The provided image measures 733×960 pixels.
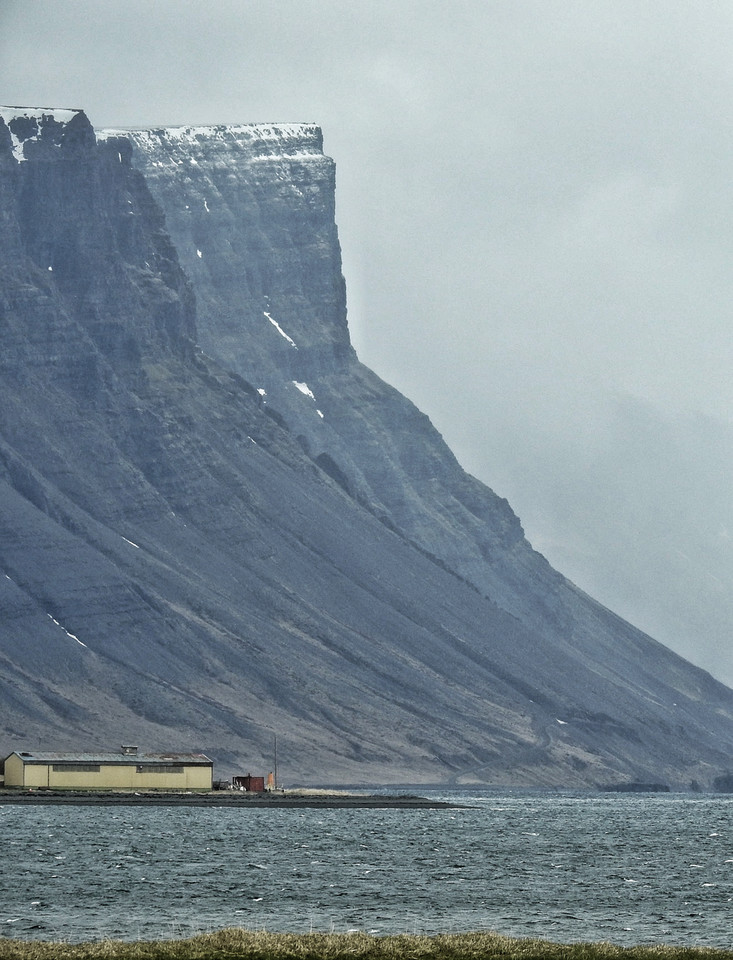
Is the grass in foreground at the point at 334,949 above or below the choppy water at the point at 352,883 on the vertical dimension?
below

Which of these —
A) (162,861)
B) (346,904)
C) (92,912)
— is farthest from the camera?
(162,861)

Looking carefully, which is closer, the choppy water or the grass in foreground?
the grass in foreground

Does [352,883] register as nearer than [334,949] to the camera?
No

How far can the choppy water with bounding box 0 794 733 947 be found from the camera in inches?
3809

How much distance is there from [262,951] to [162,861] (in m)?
57.0

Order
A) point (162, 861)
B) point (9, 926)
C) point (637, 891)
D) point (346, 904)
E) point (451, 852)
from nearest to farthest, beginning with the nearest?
point (9, 926) < point (346, 904) < point (637, 891) < point (162, 861) < point (451, 852)

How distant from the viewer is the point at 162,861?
439 feet

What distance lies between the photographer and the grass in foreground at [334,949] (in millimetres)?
77438

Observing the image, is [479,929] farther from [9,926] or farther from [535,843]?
[535,843]

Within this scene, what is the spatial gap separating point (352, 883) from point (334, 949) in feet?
136

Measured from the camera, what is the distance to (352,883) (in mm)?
120188

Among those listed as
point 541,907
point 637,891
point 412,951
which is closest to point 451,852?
point 637,891

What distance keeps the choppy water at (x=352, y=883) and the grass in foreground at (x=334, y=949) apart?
9.27 meters

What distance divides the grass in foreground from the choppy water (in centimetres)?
927
